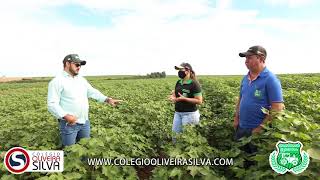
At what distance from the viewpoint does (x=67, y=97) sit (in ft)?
16.7

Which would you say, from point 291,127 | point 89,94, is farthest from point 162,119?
point 291,127

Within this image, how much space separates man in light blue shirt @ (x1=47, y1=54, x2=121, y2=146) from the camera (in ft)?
16.2

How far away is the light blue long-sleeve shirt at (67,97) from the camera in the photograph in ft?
16.2

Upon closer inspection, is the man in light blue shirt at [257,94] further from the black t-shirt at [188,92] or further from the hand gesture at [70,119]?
the hand gesture at [70,119]

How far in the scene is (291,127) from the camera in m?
3.59

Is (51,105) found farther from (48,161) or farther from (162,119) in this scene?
(162,119)

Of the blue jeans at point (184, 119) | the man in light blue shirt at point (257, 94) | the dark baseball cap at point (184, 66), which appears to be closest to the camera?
the man in light blue shirt at point (257, 94)

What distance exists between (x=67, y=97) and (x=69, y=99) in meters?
0.04

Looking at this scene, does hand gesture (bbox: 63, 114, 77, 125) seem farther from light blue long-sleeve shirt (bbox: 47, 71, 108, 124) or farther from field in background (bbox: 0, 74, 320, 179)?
field in background (bbox: 0, 74, 320, 179)

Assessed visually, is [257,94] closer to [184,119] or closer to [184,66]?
[184,66]

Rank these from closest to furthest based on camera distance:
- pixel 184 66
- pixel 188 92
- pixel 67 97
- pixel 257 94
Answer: pixel 257 94, pixel 67 97, pixel 184 66, pixel 188 92

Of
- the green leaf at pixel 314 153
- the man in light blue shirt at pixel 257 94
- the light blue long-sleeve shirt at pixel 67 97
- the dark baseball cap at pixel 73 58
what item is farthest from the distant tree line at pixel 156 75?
the green leaf at pixel 314 153

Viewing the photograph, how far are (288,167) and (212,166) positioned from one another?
1241mm

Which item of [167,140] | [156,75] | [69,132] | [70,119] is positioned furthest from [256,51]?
[156,75]
